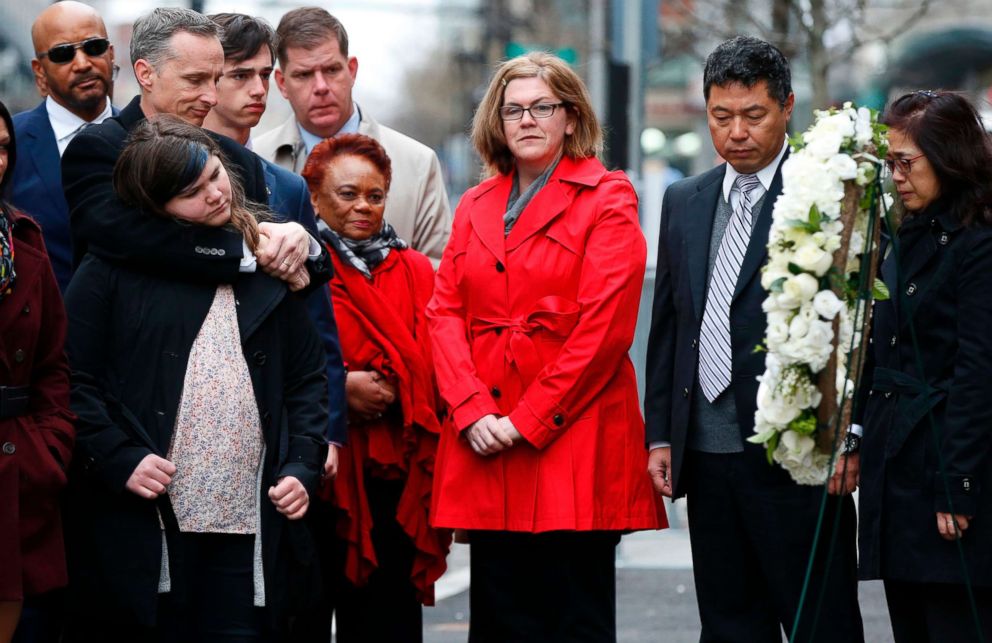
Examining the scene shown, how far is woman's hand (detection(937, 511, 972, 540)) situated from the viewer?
16.1 ft

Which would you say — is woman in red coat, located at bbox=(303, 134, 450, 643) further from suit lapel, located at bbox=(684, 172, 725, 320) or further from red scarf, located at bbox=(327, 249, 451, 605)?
suit lapel, located at bbox=(684, 172, 725, 320)

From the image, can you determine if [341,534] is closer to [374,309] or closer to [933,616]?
[374,309]

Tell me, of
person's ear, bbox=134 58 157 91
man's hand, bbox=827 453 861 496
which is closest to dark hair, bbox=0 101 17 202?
person's ear, bbox=134 58 157 91

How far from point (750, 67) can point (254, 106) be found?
1.90 m

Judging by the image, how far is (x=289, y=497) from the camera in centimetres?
495

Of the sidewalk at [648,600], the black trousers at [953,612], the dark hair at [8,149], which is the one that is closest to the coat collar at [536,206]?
the dark hair at [8,149]

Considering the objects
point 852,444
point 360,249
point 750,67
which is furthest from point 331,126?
point 852,444

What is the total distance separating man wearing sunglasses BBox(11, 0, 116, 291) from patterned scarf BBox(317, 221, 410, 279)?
0.92 m

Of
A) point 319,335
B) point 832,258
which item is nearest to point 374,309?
point 319,335

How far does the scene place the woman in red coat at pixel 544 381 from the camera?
5.43m

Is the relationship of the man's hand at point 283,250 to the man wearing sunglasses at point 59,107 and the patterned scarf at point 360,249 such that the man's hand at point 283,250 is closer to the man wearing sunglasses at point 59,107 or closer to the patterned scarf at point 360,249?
the patterned scarf at point 360,249

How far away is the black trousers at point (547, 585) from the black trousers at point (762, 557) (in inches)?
15.0

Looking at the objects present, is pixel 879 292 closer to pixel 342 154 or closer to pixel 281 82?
pixel 342 154

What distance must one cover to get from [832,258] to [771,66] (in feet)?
3.44
